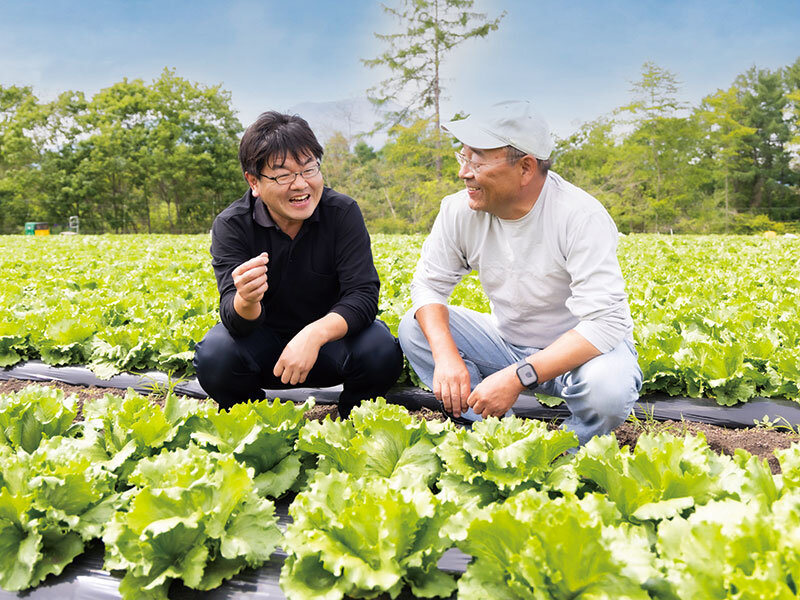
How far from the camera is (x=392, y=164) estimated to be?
42250 mm

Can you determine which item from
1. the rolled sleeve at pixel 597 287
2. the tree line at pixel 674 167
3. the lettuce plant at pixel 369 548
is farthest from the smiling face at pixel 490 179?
the tree line at pixel 674 167

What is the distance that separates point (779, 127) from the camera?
41.5 m

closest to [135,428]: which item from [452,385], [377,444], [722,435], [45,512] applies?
[45,512]

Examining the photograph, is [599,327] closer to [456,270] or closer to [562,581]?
[456,270]

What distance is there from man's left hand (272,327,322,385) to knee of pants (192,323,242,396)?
0.37 m

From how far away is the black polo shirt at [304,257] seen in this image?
2.85 m

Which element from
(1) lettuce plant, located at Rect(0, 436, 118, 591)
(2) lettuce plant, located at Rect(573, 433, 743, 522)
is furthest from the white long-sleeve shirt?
(1) lettuce plant, located at Rect(0, 436, 118, 591)

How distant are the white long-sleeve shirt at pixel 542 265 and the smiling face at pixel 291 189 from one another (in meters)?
0.61

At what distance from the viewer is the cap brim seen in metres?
2.36

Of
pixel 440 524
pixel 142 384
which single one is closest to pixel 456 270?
pixel 440 524

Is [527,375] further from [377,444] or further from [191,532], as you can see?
[191,532]

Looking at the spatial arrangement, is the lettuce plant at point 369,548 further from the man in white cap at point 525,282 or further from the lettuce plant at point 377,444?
the man in white cap at point 525,282

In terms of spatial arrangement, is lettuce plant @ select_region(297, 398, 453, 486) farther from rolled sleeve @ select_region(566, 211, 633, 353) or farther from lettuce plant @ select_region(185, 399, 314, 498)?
rolled sleeve @ select_region(566, 211, 633, 353)

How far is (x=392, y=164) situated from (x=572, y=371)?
40.8m
